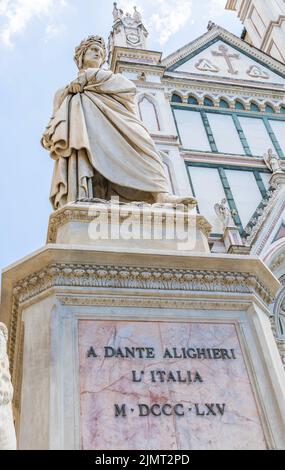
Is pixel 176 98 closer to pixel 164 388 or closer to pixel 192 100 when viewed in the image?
pixel 192 100

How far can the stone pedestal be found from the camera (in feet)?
9.55

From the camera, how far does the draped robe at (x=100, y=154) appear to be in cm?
453

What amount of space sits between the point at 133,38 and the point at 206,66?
2.15 m

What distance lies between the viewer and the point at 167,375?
10.3 feet

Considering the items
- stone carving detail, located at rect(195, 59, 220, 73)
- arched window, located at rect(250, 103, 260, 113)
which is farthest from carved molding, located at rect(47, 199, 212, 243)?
stone carving detail, located at rect(195, 59, 220, 73)

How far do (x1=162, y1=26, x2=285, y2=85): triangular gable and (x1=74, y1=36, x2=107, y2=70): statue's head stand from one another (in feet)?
33.3

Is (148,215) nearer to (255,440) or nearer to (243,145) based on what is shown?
(255,440)

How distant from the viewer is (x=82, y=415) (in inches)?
114

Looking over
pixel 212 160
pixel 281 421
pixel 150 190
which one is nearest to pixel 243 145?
pixel 212 160

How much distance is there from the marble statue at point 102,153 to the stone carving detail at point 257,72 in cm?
1225

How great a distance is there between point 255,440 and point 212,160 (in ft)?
34.8

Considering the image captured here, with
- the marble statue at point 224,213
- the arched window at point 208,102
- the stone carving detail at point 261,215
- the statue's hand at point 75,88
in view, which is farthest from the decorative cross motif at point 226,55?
the statue's hand at point 75,88

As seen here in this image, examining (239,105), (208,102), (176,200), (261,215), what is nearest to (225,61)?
(239,105)
